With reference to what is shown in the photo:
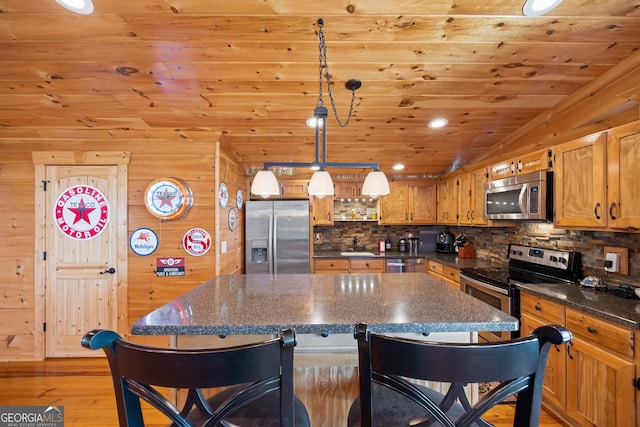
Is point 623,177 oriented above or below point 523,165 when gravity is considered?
below

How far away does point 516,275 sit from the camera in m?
2.81

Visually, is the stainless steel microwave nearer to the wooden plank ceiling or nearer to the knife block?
the wooden plank ceiling

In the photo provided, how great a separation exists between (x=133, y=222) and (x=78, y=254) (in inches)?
25.6

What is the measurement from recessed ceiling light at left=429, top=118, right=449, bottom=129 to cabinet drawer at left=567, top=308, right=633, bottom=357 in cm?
188

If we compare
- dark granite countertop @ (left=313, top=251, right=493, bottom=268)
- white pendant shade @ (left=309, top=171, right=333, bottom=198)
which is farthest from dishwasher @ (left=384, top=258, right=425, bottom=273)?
white pendant shade @ (left=309, top=171, right=333, bottom=198)

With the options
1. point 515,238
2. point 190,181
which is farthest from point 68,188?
point 515,238

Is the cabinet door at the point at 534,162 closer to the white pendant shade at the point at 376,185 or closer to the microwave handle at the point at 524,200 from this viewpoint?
the microwave handle at the point at 524,200

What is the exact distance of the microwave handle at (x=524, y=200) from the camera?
2674 millimetres

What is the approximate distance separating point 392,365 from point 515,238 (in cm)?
331

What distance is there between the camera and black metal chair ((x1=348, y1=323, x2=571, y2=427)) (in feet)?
2.26

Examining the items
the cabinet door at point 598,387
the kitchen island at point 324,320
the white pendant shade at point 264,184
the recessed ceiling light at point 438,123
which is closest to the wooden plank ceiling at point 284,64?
the recessed ceiling light at point 438,123

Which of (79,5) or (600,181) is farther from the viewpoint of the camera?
(600,181)

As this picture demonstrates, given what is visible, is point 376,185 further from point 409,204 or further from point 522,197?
point 409,204

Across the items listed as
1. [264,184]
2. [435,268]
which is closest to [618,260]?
→ [435,268]
